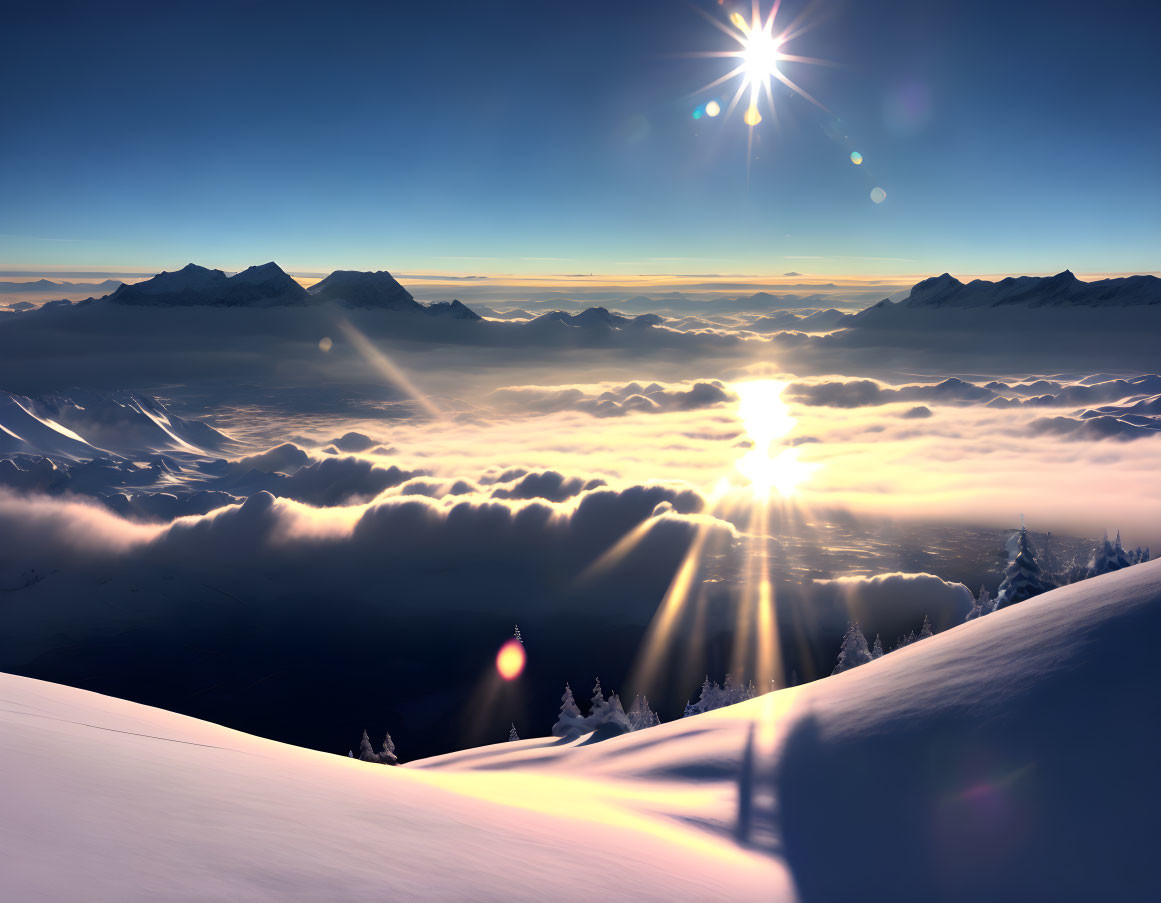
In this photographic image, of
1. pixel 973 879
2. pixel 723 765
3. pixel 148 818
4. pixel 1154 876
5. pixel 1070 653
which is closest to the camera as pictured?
pixel 148 818

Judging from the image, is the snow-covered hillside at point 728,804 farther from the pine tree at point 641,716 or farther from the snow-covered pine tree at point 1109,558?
the snow-covered pine tree at point 1109,558

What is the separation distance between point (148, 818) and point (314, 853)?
163 centimetres

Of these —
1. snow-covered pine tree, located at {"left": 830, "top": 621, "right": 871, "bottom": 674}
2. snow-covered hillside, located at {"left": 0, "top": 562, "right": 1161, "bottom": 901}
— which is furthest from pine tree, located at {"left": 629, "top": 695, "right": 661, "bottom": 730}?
snow-covered hillside, located at {"left": 0, "top": 562, "right": 1161, "bottom": 901}

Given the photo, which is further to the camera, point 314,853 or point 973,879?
point 973,879

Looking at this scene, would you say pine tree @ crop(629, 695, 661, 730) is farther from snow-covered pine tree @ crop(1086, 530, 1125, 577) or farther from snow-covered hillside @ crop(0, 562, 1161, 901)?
snow-covered pine tree @ crop(1086, 530, 1125, 577)

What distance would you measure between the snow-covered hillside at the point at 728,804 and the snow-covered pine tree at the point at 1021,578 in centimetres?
5237

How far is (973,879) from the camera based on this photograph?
37.3 feet

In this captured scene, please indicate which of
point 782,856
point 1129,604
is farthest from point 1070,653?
point 782,856

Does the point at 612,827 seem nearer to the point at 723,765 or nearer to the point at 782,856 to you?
Answer: the point at 782,856

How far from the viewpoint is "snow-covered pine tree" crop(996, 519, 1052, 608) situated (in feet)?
208

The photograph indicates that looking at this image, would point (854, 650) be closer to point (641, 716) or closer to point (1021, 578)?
point (1021, 578)

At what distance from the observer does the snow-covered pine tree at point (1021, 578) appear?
63531 mm

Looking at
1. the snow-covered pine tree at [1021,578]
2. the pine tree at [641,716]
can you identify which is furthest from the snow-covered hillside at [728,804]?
the snow-covered pine tree at [1021,578]

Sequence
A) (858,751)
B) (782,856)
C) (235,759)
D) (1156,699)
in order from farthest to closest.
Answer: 1. (858,751)
2. (782,856)
3. (1156,699)
4. (235,759)
